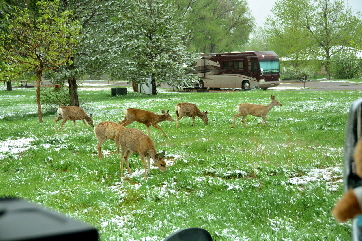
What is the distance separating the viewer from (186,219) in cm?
695

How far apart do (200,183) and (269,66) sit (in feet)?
119

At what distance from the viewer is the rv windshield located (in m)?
42.7

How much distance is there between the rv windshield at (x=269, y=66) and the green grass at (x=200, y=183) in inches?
1079

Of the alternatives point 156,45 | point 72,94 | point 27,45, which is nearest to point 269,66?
point 156,45

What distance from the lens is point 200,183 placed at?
29.5ft

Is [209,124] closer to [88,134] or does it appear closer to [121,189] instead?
[88,134]

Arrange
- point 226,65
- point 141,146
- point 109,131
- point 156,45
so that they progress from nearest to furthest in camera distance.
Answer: point 141,146, point 109,131, point 156,45, point 226,65

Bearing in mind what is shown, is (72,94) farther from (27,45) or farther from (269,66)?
(269,66)

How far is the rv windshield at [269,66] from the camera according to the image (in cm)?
4269

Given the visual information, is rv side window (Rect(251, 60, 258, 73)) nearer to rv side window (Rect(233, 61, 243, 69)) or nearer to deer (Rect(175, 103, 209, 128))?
rv side window (Rect(233, 61, 243, 69))

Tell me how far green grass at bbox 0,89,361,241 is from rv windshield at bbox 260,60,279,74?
89.9 ft

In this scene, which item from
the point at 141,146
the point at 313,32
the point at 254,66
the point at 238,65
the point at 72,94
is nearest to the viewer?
the point at 141,146

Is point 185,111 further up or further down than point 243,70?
further down

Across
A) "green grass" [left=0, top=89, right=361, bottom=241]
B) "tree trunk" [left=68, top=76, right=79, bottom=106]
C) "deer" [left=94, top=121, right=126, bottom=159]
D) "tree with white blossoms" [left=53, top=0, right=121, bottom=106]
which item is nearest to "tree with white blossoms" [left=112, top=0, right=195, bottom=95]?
"tree with white blossoms" [left=53, top=0, right=121, bottom=106]
